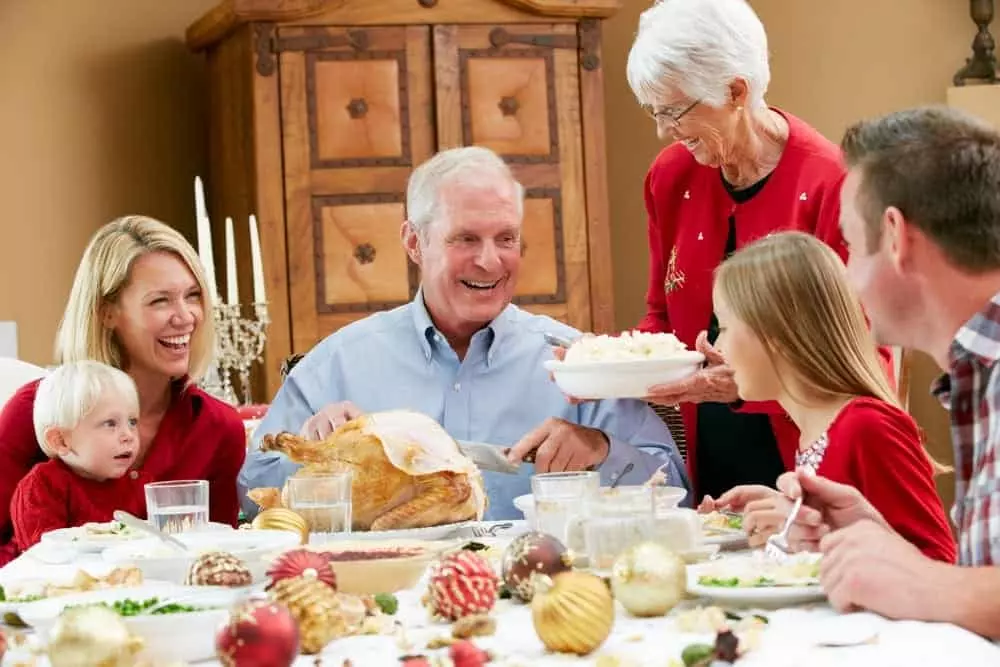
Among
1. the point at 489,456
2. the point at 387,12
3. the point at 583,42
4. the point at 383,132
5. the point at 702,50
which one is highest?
the point at 387,12

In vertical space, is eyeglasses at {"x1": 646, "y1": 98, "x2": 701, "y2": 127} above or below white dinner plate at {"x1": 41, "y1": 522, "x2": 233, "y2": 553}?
above

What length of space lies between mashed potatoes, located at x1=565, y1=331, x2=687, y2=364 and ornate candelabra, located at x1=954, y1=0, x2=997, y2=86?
4095 mm

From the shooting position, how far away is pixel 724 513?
7.21 ft

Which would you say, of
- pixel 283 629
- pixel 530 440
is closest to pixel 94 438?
pixel 530 440

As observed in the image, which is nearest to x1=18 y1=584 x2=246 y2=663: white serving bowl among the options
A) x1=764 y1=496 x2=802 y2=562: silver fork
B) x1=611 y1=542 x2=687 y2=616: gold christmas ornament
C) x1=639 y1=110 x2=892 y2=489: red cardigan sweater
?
x1=611 y1=542 x2=687 y2=616: gold christmas ornament

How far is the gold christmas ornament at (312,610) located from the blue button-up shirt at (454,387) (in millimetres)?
1293

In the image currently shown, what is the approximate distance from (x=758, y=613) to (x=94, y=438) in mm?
1528

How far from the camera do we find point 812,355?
2158 mm

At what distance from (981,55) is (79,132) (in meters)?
3.40

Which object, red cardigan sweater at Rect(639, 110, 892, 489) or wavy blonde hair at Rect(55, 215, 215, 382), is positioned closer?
red cardigan sweater at Rect(639, 110, 892, 489)

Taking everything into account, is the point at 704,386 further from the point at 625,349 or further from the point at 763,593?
the point at 763,593

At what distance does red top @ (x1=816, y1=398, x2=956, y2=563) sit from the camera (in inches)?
76.0

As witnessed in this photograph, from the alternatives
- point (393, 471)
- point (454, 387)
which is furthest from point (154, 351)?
point (393, 471)

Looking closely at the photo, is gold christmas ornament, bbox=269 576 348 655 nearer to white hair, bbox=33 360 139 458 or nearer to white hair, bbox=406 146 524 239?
white hair, bbox=33 360 139 458
